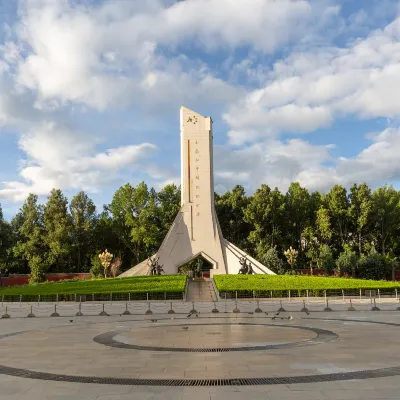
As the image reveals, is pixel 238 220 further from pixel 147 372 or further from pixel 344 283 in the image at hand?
pixel 147 372

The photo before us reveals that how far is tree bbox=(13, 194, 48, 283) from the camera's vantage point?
Answer: 46438 millimetres

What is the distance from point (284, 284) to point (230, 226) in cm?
2503

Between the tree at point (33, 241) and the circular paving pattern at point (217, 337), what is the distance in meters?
35.7

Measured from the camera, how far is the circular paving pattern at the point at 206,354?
672 centimetres

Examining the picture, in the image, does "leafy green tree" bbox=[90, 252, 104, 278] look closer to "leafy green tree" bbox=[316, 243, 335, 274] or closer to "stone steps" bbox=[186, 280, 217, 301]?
"stone steps" bbox=[186, 280, 217, 301]

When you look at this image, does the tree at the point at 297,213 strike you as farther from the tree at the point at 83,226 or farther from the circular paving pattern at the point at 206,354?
the circular paving pattern at the point at 206,354

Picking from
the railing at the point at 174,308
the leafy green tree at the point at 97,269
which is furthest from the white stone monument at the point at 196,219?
the railing at the point at 174,308

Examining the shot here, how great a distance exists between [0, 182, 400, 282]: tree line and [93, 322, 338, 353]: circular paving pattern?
35413mm

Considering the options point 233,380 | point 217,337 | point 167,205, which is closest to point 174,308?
point 217,337

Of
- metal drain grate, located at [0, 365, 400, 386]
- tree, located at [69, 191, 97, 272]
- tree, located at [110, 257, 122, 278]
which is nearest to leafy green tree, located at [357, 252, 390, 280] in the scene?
tree, located at [110, 257, 122, 278]

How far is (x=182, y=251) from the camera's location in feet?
141

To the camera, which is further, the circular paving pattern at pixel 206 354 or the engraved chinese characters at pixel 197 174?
the engraved chinese characters at pixel 197 174

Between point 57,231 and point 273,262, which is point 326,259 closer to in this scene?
point 273,262

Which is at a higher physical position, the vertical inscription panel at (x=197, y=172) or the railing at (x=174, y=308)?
the vertical inscription panel at (x=197, y=172)
